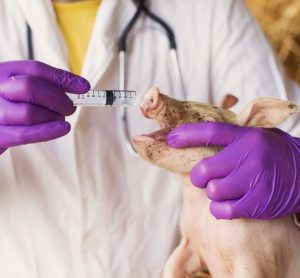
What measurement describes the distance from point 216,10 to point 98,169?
42 centimetres

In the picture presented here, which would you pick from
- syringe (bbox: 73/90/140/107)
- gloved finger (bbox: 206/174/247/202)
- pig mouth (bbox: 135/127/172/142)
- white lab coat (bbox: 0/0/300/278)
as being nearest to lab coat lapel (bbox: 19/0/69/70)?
white lab coat (bbox: 0/0/300/278)

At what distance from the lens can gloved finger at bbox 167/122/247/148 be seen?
98 cm

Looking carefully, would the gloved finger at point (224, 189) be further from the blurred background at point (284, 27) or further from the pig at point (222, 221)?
the blurred background at point (284, 27)

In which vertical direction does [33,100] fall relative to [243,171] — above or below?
above

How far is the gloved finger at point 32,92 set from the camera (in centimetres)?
95

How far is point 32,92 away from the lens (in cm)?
96

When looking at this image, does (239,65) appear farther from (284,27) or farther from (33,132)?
(284,27)

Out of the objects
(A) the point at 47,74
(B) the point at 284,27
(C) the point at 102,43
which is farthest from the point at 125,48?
(B) the point at 284,27

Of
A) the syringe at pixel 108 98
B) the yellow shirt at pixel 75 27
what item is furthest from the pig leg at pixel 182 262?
the yellow shirt at pixel 75 27

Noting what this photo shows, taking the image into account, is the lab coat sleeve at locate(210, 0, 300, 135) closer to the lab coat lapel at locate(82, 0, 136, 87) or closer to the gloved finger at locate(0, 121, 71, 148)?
the lab coat lapel at locate(82, 0, 136, 87)

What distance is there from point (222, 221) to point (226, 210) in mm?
42

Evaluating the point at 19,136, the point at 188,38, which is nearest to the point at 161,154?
the point at 19,136

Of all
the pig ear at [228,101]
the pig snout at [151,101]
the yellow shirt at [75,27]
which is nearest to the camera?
the pig snout at [151,101]

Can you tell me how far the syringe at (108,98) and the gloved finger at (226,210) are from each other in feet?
0.72
